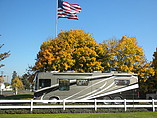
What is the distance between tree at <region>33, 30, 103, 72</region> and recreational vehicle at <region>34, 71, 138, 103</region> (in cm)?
601

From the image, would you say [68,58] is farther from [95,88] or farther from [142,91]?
[142,91]

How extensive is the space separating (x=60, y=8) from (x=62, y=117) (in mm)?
18934

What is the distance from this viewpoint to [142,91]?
1240 inches

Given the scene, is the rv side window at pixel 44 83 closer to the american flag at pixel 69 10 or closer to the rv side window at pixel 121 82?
the rv side window at pixel 121 82

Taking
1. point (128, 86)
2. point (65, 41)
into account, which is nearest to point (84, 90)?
point (128, 86)

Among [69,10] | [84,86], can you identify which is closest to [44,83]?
[84,86]

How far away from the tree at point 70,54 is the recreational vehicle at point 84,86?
19.7ft

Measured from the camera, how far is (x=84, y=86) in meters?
19.1

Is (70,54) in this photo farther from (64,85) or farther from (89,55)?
(64,85)

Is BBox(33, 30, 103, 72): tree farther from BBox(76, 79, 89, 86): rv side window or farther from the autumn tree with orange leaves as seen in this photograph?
BBox(76, 79, 89, 86): rv side window

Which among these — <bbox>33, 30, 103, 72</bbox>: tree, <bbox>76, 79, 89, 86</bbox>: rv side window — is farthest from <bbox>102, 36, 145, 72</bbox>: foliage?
<bbox>76, 79, 89, 86</bbox>: rv side window

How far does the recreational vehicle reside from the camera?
61.0 feet

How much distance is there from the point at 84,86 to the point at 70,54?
7908 millimetres

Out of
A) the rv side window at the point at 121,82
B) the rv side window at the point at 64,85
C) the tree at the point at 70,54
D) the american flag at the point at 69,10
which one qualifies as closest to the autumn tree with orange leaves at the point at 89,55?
the tree at the point at 70,54
